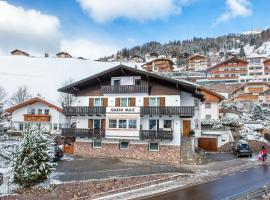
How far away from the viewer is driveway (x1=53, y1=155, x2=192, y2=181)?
24.6 meters

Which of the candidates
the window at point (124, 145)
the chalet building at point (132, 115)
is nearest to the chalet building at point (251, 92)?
the chalet building at point (132, 115)

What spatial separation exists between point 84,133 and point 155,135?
28.5ft

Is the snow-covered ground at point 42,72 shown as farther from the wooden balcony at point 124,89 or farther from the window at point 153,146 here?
the window at point 153,146

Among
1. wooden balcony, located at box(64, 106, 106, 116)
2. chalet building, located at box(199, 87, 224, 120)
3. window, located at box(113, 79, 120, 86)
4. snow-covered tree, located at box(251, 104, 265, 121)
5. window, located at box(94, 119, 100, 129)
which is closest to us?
wooden balcony, located at box(64, 106, 106, 116)

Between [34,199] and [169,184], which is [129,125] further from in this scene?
[34,199]

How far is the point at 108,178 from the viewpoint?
24.4 m

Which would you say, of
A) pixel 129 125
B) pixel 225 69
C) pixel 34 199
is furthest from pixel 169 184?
pixel 225 69

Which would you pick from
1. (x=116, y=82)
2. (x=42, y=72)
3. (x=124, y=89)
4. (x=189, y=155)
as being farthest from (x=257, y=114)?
(x=42, y=72)

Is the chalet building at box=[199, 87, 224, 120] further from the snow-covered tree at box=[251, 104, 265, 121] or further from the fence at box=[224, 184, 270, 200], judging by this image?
the fence at box=[224, 184, 270, 200]

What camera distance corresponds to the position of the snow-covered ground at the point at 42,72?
4476 inches

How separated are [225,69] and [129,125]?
3514 inches

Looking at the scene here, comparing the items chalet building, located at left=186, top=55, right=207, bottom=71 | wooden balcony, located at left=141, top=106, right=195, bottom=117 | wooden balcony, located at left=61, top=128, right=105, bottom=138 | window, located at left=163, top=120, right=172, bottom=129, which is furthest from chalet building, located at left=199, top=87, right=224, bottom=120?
chalet building, located at left=186, top=55, right=207, bottom=71

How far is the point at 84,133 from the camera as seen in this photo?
3728 centimetres

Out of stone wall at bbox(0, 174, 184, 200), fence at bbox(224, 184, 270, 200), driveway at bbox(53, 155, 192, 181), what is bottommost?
stone wall at bbox(0, 174, 184, 200)
